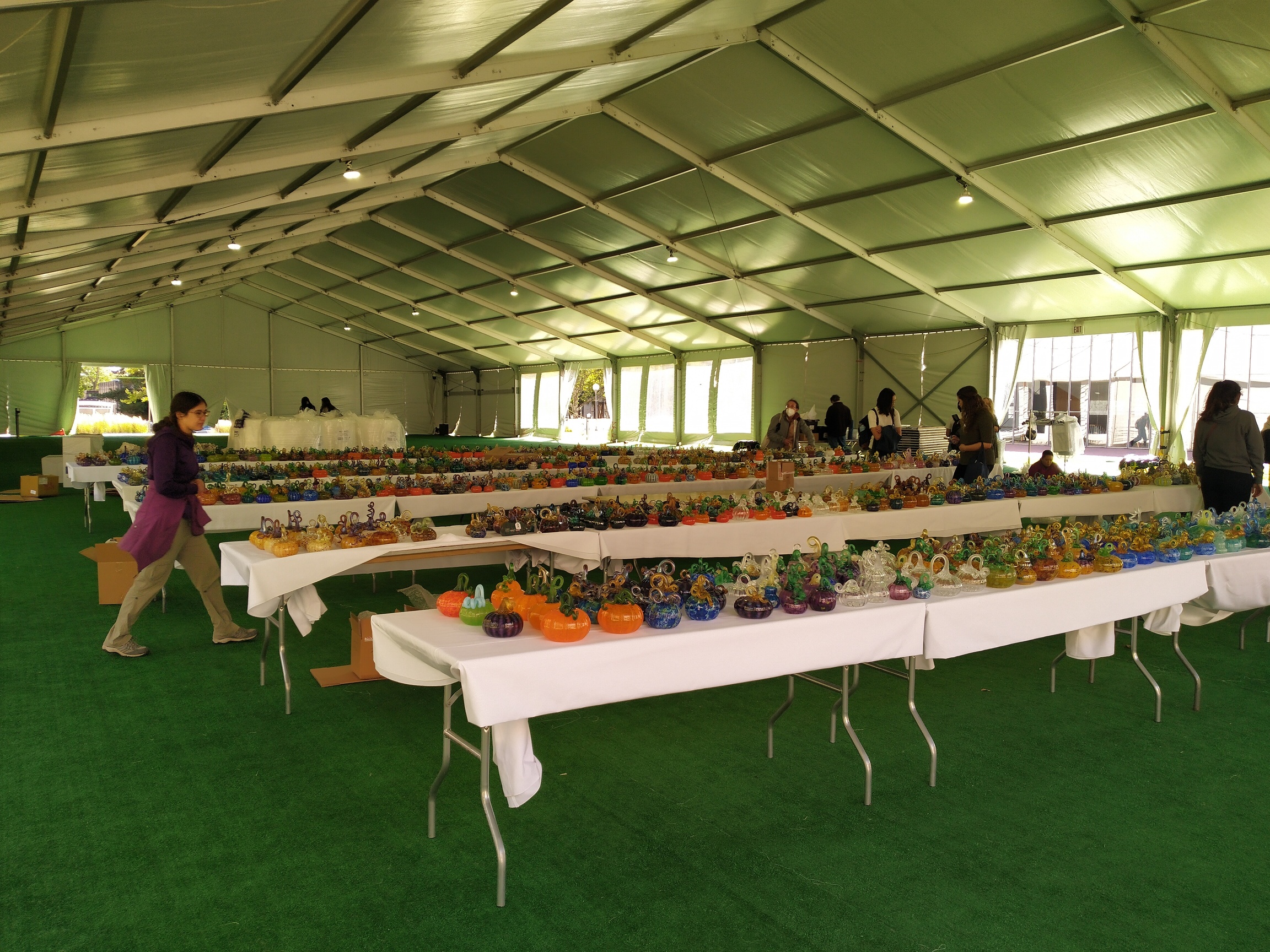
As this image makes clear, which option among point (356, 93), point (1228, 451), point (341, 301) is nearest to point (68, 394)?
point (341, 301)

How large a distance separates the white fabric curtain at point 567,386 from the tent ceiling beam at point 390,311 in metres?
0.67

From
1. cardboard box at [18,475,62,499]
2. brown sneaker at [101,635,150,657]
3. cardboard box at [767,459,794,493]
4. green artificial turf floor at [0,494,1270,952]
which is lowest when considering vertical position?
green artificial turf floor at [0,494,1270,952]

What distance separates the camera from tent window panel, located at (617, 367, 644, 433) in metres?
26.3

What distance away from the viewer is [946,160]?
10773 mm

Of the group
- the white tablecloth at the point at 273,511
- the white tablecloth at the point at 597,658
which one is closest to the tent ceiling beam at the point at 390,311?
the white tablecloth at the point at 273,511

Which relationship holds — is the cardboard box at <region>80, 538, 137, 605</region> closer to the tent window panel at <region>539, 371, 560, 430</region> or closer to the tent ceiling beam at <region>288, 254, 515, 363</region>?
the tent ceiling beam at <region>288, 254, 515, 363</region>

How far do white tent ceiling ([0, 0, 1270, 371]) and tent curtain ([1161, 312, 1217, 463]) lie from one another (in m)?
0.29

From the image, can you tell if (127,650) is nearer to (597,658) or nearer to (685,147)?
(597,658)

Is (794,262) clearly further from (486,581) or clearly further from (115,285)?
(115,285)

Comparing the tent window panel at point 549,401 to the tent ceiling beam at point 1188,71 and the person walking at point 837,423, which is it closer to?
the person walking at point 837,423

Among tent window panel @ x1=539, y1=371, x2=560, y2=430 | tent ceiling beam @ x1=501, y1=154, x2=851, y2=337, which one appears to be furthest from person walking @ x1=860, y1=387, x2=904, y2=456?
tent window panel @ x1=539, y1=371, x2=560, y2=430

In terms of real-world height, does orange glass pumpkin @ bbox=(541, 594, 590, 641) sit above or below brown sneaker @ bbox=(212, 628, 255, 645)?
above

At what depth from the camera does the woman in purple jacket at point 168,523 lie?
188 inches

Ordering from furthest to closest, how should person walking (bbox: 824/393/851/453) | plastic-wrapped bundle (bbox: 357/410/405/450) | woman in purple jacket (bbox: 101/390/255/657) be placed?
plastic-wrapped bundle (bbox: 357/410/405/450) → person walking (bbox: 824/393/851/453) → woman in purple jacket (bbox: 101/390/255/657)
